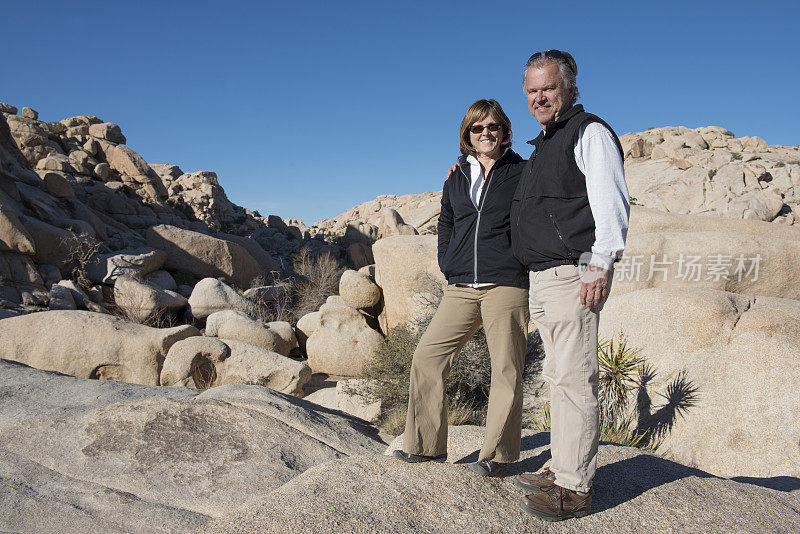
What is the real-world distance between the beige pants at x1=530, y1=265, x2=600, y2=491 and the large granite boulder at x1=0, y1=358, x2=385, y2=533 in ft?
10.2

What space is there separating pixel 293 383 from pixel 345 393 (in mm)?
1994

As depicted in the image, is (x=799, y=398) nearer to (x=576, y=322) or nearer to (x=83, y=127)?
(x=576, y=322)

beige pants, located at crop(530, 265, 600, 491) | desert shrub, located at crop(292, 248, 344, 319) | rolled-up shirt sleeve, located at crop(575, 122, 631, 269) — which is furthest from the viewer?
desert shrub, located at crop(292, 248, 344, 319)

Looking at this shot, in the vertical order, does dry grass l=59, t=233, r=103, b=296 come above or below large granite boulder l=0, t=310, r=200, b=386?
above

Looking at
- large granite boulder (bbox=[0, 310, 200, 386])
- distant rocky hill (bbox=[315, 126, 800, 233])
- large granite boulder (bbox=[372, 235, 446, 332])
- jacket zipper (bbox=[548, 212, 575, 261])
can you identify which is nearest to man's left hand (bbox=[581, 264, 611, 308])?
jacket zipper (bbox=[548, 212, 575, 261])

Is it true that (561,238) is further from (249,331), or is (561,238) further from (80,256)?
(80,256)

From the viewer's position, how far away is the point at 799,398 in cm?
584

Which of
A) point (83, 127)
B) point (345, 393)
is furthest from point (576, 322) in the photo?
point (83, 127)

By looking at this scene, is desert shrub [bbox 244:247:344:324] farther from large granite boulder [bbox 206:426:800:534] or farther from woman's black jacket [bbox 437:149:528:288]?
woman's black jacket [bbox 437:149:528:288]

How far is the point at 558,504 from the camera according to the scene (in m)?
2.75

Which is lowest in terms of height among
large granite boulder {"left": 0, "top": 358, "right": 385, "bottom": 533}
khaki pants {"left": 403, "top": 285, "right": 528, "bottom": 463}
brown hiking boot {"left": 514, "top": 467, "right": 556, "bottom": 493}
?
large granite boulder {"left": 0, "top": 358, "right": 385, "bottom": 533}

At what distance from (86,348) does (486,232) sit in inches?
437

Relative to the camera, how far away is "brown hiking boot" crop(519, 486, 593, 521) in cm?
275

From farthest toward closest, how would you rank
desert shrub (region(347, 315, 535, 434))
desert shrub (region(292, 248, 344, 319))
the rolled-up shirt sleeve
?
1. desert shrub (region(292, 248, 344, 319))
2. desert shrub (region(347, 315, 535, 434))
3. the rolled-up shirt sleeve
